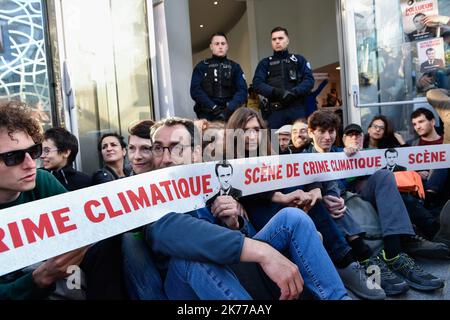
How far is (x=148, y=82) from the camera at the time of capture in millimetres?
4203

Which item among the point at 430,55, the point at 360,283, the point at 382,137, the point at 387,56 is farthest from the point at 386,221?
the point at 387,56

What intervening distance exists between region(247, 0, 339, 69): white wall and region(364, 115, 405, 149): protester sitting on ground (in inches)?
191

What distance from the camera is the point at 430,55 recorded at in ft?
14.4

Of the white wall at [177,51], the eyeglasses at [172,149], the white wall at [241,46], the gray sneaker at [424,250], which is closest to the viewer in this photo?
the eyeglasses at [172,149]

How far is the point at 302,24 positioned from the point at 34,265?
322 inches

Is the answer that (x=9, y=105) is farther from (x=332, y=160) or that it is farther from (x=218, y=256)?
(x=332, y=160)

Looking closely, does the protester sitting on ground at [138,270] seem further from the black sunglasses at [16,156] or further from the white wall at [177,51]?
the white wall at [177,51]

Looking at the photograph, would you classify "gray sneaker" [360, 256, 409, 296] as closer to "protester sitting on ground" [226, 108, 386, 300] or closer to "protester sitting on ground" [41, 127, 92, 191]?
"protester sitting on ground" [226, 108, 386, 300]

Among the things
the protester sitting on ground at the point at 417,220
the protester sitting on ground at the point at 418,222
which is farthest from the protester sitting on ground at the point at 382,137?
the protester sitting on ground at the point at 418,222

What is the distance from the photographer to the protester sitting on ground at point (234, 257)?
158 cm

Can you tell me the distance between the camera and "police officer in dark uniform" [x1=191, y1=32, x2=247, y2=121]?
3.77m

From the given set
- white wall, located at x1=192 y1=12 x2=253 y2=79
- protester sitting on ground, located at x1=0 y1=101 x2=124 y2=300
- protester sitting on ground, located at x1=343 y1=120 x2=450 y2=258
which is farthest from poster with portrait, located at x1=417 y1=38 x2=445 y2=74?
white wall, located at x1=192 y1=12 x2=253 y2=79

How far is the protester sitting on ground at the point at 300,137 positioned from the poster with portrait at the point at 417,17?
224 cm

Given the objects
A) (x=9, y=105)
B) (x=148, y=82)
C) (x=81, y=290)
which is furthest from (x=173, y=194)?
(x=148, y=82)
